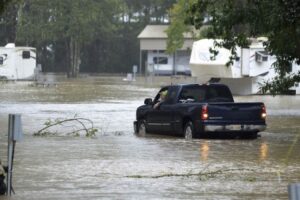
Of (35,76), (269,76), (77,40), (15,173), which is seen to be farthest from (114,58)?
(15,173)

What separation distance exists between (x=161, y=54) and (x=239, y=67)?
144 ft

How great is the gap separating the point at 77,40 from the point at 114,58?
15550 mm

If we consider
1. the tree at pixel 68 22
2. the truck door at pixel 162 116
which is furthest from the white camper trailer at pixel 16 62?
the truck door at pixel 162 116

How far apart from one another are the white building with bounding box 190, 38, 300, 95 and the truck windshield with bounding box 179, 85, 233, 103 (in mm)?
26793

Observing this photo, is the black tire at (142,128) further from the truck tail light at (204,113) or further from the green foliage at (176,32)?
the green foliage at (176,32)

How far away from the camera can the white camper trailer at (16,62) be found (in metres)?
67.2

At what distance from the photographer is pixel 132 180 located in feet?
42.8

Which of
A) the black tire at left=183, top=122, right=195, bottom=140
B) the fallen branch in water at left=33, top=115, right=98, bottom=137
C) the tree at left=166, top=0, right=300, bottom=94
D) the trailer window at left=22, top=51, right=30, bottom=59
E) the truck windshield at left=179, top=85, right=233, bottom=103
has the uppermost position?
the tree at left=166, top=0, right=300, bottom=94

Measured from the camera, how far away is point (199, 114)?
20969 mm

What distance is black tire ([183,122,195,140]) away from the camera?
21.4 meters

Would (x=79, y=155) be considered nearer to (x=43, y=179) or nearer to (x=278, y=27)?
(x=43, y=179)

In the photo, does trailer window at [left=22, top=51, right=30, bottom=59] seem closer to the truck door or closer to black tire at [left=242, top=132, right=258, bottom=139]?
the truck door

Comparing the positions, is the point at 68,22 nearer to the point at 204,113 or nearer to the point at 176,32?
the point at 176,32

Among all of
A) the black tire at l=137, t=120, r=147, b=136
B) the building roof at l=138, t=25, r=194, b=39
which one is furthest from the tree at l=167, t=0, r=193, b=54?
the black tire at l=137, t=120, r=147, b=136
